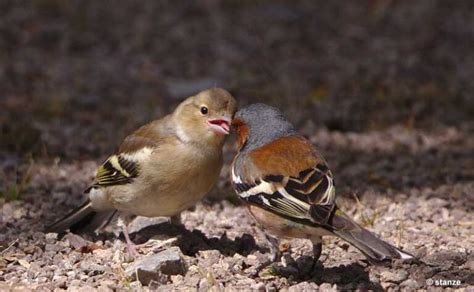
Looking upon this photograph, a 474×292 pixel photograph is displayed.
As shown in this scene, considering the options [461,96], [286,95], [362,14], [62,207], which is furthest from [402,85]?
[62,207]

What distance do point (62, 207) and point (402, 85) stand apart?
4749mm

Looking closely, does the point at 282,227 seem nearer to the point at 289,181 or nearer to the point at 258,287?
the point at 289,181

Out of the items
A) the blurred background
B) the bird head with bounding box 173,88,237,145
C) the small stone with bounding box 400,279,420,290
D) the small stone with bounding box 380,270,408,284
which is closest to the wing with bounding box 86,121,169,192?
the bird head with bounding box 173,88,237,145

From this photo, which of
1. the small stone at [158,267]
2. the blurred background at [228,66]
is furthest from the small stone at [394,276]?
the blurred background at [228,66]

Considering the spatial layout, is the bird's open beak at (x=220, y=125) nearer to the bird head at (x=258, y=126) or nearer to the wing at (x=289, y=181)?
the bird head at (x=258, y=126)

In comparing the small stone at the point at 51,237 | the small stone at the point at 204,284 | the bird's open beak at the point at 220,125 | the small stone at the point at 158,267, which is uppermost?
the bird's open beak at the point at 220,125

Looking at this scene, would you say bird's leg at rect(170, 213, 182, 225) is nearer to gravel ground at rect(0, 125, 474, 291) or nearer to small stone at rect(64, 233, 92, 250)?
gravel ground at rect(0, 125, 474, 291)

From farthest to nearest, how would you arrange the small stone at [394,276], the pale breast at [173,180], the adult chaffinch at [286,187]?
the pale breast at [173,180] → the small stone at [394,276] → the adult chaffinch at [286,187]

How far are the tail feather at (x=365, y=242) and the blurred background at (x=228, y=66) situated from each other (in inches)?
117

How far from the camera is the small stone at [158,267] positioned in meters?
5.73

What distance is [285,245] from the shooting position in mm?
6824

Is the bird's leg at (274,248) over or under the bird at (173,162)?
under

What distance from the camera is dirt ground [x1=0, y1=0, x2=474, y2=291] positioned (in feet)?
20.2

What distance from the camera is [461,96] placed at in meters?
10.6
